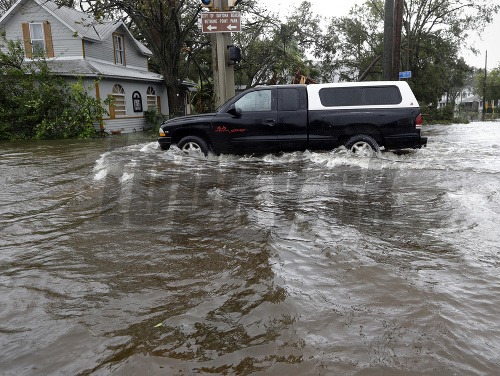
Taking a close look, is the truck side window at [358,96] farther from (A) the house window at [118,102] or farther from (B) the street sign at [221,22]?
(A) the house window at [118,102]

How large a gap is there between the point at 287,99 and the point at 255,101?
2.36 ft

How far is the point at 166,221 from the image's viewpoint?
516 centimetres

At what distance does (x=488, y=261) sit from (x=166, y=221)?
11.3 ft

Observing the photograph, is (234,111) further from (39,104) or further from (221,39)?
(39,104)

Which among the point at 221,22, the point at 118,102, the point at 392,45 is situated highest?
the point at 221,22

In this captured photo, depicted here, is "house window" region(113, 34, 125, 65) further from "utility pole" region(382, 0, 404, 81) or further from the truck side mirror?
the truck side mirror

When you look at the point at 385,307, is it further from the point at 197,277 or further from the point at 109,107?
the point at 109,107

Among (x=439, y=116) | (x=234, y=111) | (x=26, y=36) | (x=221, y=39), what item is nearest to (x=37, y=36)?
(x=26, y=36)

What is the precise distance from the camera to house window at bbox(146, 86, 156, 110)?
27075 mm

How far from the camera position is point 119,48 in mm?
25750

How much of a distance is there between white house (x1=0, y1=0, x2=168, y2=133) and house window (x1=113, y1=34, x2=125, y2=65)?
0.19ft

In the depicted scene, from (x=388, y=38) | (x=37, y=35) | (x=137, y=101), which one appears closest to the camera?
(x=388, y=38)

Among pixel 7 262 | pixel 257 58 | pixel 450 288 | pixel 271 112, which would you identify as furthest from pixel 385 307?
pixel 257 58

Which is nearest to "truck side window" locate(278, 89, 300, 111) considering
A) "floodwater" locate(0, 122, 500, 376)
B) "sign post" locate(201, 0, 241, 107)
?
"floodwater" locate(0, 122, 500, 376)
